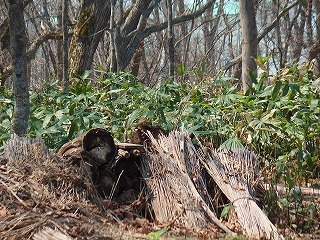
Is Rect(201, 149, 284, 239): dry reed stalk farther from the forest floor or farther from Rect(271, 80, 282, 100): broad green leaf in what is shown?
Rect(271, 80, 282, 100): broad green leaf

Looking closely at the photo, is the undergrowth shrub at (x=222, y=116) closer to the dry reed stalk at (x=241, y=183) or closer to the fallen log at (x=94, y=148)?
the dry reed stalk at (x=241, y=183)

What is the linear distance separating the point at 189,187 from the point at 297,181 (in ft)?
5.00

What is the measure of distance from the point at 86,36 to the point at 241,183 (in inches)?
272

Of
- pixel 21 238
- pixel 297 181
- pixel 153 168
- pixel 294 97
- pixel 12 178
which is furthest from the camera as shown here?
pixel 294 97

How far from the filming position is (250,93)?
5.82 m

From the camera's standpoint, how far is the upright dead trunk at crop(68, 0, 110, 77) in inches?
400

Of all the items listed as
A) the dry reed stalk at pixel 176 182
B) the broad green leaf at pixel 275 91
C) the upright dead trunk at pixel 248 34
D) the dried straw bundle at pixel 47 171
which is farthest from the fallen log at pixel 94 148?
the upright dead trunk at pixel 248 34

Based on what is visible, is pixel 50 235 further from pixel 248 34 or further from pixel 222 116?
pixel 248 34

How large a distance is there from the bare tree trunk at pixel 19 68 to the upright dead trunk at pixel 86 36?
15.9 feet

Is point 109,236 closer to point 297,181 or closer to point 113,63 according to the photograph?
point 297,181

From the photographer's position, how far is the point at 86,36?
10.3 metres

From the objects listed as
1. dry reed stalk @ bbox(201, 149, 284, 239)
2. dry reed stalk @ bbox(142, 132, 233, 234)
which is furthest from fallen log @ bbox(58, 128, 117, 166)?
dry reed stalk @ bbox(201, 149, 284, 239)

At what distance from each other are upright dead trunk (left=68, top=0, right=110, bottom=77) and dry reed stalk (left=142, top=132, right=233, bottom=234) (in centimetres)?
603

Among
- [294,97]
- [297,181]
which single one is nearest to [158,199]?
[297,181]
